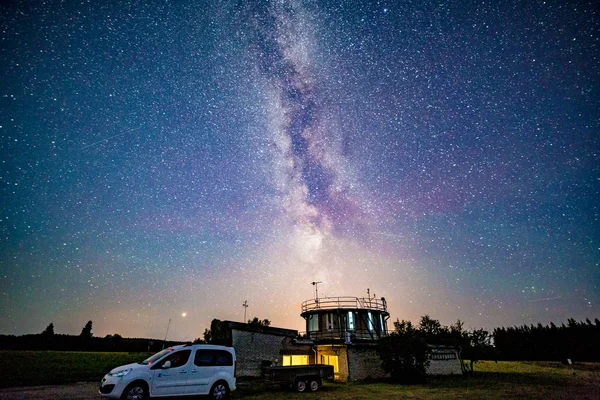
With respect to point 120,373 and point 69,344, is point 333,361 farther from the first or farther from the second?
point 69,344

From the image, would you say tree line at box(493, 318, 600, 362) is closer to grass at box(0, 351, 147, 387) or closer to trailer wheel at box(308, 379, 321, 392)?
trailer wheel at box(308, 379, 321, 392)

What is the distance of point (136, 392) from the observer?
34.2 ft

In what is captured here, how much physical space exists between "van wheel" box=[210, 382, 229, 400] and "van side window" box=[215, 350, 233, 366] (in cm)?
75

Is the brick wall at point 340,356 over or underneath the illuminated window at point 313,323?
underneath

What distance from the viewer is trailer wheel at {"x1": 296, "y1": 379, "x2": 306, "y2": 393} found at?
1686 centimetres

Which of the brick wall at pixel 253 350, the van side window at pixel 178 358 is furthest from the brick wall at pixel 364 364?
the van side window at pixel 178 358

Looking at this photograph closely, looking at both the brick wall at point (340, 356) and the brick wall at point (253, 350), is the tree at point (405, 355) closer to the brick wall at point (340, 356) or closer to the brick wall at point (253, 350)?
the brick wall at point (340, 356)

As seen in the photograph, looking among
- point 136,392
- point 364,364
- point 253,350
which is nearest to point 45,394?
point 136,392

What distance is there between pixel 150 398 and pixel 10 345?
78.3 m

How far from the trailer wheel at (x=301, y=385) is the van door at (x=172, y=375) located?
25.0 ft

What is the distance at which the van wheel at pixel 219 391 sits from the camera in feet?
40.4

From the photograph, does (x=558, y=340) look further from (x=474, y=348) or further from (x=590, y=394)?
(x=590, y=394)

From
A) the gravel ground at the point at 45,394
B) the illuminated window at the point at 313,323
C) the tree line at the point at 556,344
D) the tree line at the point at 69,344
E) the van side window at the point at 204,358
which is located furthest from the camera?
the tree line at the point at 69,344

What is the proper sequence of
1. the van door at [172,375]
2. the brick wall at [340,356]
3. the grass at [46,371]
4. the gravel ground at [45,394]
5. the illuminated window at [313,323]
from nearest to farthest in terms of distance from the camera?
1. the van door at [172,375]
2. the gravel ground at [45,394]
3. the grass at [46,371]
4. the brick wall at [340,356]
5. the illuminated window at [313,323]
